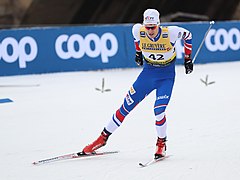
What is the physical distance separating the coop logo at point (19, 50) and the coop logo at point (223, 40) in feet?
17.3

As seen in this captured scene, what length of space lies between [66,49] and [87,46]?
630mm

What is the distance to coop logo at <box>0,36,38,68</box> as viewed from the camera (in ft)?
46.7

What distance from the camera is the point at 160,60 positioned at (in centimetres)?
642

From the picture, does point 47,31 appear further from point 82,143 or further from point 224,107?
point 82,143

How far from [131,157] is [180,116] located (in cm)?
265

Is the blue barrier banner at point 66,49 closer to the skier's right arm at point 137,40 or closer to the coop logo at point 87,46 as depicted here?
the coop logo at point 87,46

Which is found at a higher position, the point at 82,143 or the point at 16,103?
the point at 16,103

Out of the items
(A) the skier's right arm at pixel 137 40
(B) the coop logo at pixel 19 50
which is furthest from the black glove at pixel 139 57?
(B) the coop logo at pixel 19 50

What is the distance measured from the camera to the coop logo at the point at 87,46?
1471 cm

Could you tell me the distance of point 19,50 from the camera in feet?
47.0

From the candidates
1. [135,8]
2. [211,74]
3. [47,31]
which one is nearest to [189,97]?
[211,74]

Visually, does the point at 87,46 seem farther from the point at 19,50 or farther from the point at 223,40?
the point at 223,40

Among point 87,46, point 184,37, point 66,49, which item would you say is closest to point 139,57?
point 184,37

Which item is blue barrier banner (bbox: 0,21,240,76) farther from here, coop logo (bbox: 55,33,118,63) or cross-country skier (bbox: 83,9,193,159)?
cross-country skier (bbox: 83,9,193,159)
